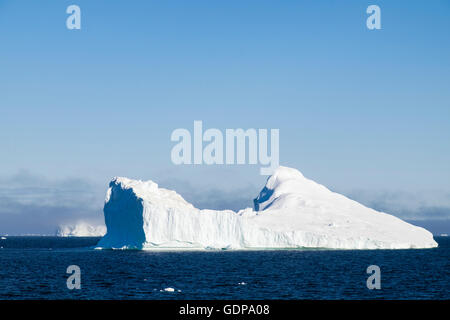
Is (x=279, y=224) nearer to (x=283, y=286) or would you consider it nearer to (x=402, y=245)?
(x=402, y=245)

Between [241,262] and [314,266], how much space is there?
792 cm

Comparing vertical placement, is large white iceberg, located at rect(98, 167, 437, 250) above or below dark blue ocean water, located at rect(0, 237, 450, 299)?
above

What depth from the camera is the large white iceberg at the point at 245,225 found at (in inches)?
2840

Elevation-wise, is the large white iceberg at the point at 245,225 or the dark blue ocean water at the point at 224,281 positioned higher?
the large white iceberg at the point at 245,225

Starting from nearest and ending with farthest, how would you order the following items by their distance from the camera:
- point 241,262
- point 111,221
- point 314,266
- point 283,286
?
point 283,286, point 314,266, point 241,262, point 111,221

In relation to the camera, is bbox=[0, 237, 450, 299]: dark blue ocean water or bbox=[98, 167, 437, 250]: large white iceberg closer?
bbox=[0, 237, 450, 299]: dark blue ocean water

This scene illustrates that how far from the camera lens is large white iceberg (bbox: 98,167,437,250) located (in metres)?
72.1

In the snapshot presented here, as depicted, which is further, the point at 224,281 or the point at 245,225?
the point at 245,225

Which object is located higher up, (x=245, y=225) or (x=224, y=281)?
(x=245, y=225)

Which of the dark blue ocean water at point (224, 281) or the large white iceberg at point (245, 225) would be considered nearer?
the dark blue ocean water at point (224, 281)

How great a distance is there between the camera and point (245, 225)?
75.1m
